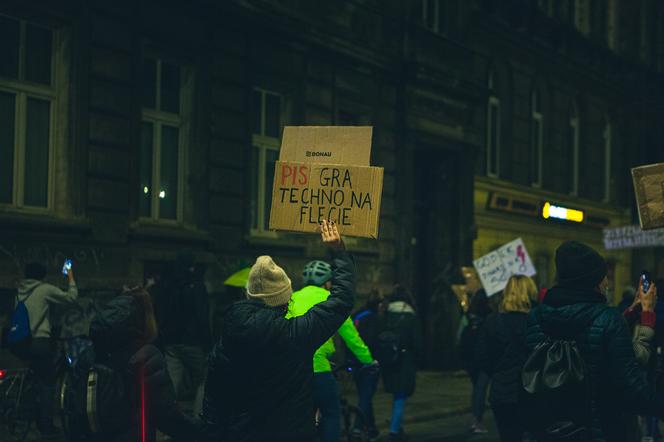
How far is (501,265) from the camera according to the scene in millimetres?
17391

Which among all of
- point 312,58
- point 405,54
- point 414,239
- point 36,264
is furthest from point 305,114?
point 36,264

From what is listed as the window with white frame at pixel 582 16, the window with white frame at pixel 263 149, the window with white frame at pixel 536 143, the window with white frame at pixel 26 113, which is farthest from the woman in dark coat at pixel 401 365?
the window with white frame at pixel 582 16

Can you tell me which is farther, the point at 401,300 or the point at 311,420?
the point at 401,300

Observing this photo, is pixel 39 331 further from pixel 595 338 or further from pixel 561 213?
pixel 561 213

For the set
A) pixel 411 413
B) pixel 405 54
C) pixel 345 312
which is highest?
pixel 405 54

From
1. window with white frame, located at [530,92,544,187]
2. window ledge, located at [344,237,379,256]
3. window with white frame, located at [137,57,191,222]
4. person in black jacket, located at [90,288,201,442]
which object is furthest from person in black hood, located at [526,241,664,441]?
window with white frame, located at [530,92,544,187]

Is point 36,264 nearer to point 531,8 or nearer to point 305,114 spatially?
point 305,114

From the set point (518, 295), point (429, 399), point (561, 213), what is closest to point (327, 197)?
point (518, 295)

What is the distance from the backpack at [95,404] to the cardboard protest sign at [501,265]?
11.8 m

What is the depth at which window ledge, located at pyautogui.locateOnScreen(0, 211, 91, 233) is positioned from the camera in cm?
1317

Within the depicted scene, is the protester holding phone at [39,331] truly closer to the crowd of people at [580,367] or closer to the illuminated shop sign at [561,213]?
the crowd of people at [580,367]

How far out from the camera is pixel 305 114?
61.4 feet

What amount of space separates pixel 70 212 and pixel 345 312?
9.07 m

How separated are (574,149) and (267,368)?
985 inches
